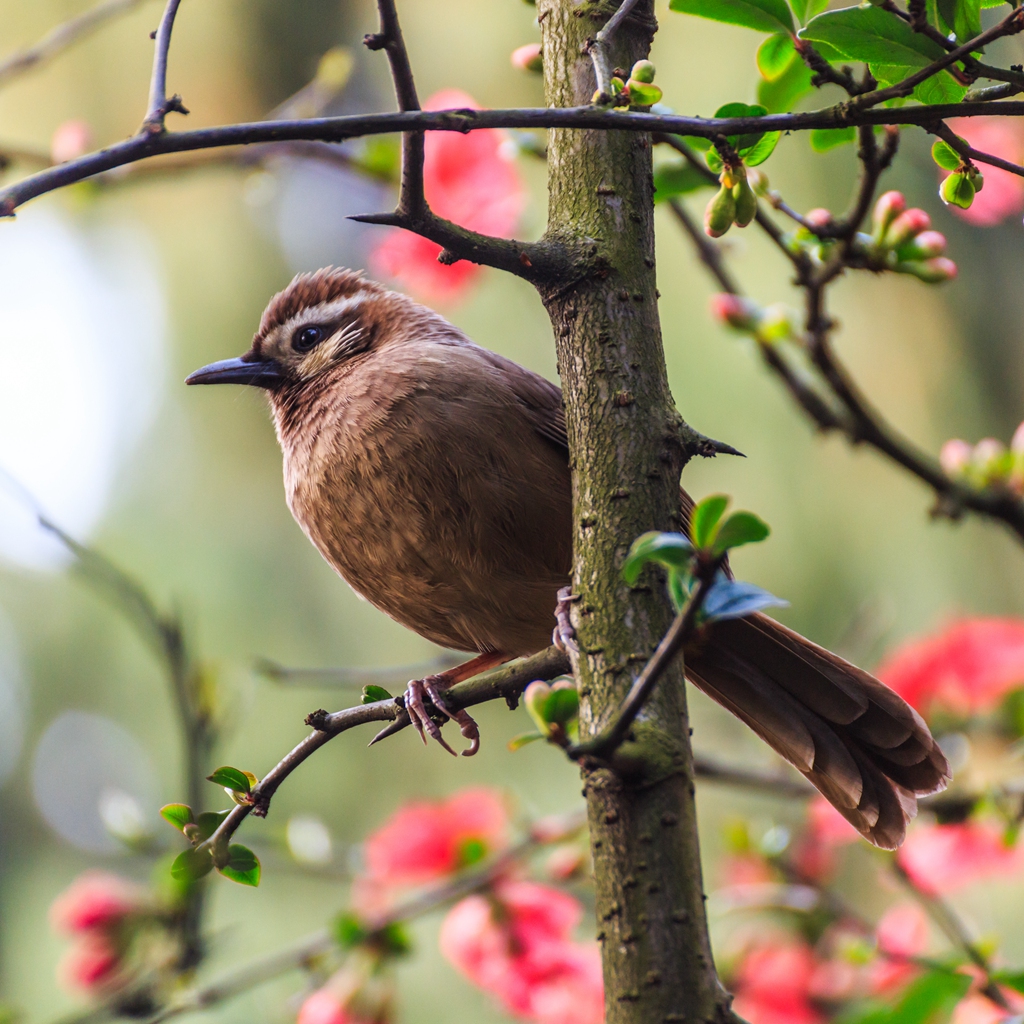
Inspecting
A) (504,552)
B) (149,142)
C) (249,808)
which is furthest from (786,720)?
(149,142)

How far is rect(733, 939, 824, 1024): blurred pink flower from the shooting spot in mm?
2977

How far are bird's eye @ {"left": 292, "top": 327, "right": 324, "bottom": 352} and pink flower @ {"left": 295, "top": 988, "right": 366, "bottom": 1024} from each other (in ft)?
6.01

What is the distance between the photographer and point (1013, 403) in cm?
479

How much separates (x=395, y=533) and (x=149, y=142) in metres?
1.33

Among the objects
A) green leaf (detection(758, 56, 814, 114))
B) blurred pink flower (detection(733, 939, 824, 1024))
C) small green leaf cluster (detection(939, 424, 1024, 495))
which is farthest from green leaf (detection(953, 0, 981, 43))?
blurred pink flower (detection(733, 939, 824, 1024))

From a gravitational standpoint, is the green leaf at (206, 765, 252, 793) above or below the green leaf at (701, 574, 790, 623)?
below

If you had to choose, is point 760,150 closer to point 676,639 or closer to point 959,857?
point 676,639

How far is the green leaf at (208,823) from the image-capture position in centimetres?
153

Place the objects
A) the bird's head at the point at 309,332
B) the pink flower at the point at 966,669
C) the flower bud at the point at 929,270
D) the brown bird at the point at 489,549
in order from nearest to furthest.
→ the flower bud at the point at 929,270 < the brown bird at the point at 489,549 < the pink flower at the point at 966,669 < the bird's head at the point at 309,332

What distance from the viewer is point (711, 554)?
0.97 meters

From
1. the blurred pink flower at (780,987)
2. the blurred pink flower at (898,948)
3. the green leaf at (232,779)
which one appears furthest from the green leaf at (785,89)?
the blurred pink flower at (780,987)

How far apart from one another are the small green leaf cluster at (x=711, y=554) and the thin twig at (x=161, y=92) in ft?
2.28

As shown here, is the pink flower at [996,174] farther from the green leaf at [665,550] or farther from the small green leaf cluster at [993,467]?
the green leaf at [665,550]

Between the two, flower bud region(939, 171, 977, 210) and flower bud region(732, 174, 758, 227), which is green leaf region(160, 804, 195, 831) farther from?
flower bud region(939, 171, 977, 210)
